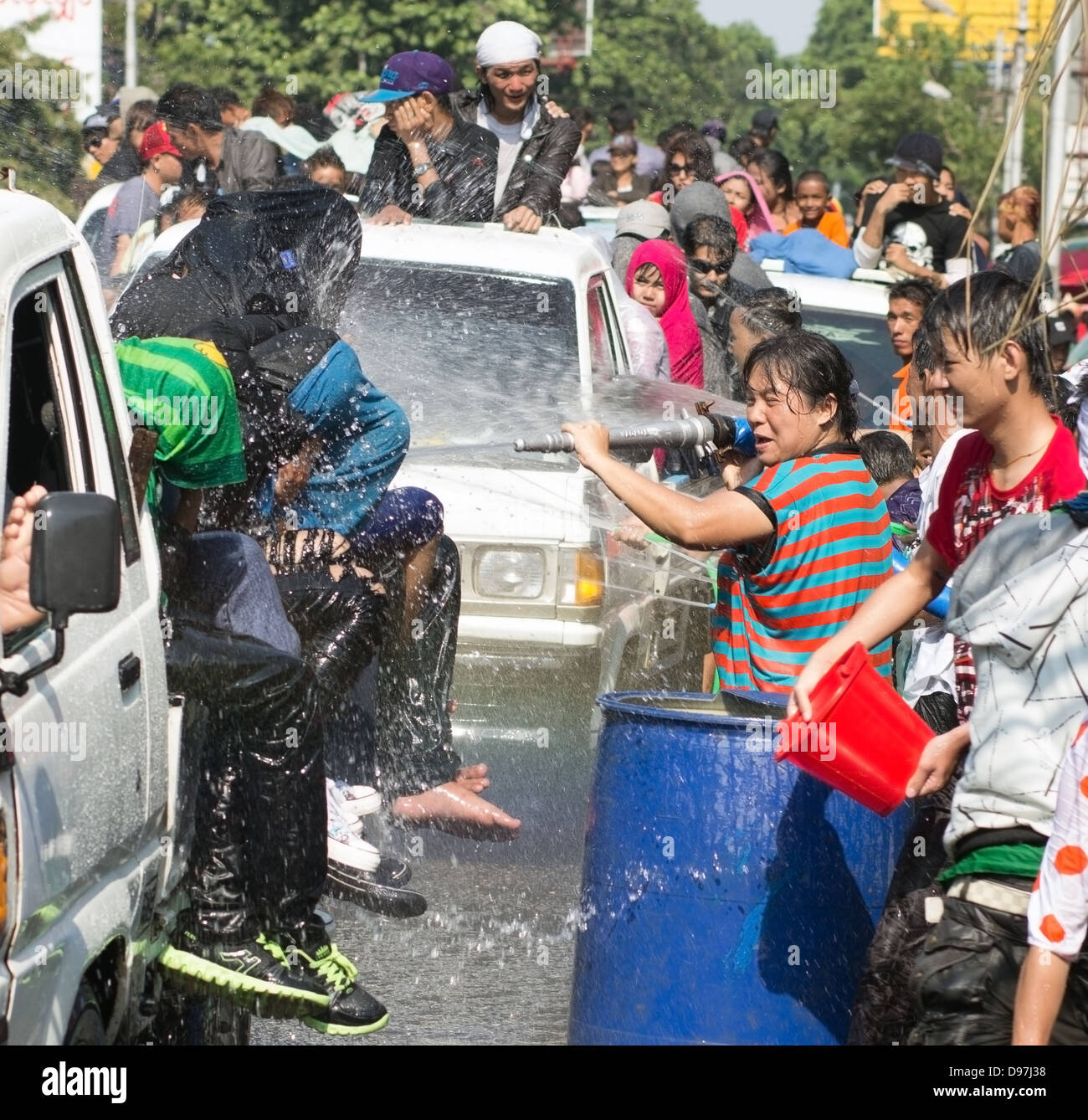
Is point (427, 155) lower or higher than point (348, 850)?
higher

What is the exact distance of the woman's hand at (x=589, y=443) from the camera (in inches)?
167

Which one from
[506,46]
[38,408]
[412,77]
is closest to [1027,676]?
[38,408]

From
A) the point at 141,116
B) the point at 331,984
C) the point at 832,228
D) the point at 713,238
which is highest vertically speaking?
the point at 141,116

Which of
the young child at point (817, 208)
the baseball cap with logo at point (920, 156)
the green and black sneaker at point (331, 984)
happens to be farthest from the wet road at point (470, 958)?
the young child at point (817, 208)

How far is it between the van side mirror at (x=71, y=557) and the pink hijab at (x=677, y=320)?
21.5 ft

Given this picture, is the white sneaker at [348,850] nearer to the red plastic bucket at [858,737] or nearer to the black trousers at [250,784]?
the black trousers at [250,784]

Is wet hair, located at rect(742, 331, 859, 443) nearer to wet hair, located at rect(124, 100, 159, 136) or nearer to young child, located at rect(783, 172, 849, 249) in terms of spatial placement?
wet hair, located at rect(124, 100, 159, 136)

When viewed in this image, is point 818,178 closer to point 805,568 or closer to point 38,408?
point 805,568

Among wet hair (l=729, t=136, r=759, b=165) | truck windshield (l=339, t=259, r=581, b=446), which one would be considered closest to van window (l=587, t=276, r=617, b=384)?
truck windshield (l=339, t=259, r=581, b=446)

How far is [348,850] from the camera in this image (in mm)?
5641

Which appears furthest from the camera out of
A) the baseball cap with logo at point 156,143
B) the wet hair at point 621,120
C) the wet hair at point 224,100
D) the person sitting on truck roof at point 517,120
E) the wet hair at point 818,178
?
the wet hair at point 621,120

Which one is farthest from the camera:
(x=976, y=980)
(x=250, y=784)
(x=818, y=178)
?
(x=818, y=178)

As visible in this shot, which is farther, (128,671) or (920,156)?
(920,156)

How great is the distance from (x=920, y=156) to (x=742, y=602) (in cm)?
927
